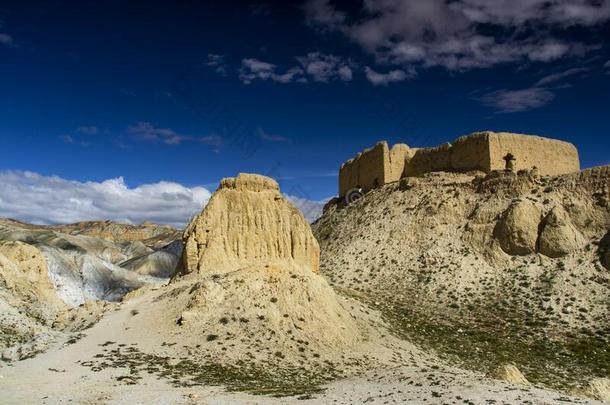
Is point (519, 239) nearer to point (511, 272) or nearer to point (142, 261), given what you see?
point (511, 272)

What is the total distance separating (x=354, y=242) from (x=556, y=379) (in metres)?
19.6

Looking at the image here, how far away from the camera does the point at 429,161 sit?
4112cm

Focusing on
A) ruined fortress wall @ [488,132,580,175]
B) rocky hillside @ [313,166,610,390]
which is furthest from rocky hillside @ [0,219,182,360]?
ruined fortress wall @ [488,132,580,175]

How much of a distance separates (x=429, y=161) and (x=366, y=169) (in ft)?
19.3

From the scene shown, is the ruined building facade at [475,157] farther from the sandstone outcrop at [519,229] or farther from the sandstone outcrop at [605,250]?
the sandstone outcrop at [605,250]

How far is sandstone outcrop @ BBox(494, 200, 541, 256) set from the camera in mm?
31062

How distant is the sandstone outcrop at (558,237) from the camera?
29766 mm

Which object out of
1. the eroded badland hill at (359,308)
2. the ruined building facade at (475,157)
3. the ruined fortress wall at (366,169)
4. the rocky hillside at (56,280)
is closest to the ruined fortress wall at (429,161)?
the ruined building facade at (475,157)

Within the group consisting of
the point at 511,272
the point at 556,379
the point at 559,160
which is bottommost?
the point at 556,379

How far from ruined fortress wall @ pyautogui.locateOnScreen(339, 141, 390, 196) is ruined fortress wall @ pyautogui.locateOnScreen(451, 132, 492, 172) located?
5.52 m

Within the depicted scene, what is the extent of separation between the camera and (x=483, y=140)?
121 feet

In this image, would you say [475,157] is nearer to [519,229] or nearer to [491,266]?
[519,229]

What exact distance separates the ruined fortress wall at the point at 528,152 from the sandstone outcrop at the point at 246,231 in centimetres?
1571

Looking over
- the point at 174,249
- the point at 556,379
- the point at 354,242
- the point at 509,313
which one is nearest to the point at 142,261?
the point at 174,249
